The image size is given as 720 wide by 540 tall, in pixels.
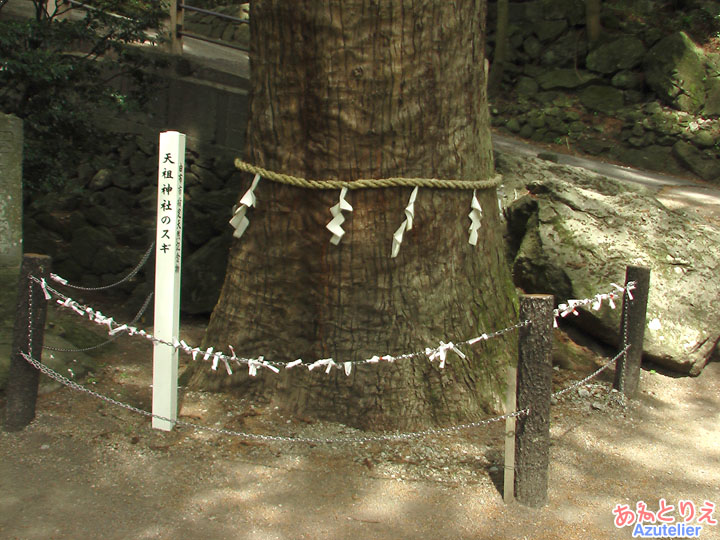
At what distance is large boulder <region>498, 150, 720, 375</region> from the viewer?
4.24m

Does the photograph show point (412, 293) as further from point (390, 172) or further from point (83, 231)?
point (83, 231)

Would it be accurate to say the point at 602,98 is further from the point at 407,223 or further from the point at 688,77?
the point at 407,223

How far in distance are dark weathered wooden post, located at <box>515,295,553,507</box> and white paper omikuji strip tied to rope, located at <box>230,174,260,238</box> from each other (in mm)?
1517

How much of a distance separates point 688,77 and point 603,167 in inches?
92.1

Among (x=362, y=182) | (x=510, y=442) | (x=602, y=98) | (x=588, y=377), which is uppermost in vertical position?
(x=602, y=98)

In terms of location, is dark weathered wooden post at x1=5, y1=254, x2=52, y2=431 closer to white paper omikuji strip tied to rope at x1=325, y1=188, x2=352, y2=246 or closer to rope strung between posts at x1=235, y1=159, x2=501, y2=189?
rope strung between posts at x1=235, y1=159, x2=501, y2=189

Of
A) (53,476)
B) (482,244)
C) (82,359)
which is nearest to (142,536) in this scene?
(53,476)

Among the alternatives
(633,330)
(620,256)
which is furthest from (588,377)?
(620,256)

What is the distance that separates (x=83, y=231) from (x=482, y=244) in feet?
13.7

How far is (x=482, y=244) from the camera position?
3.60 meters

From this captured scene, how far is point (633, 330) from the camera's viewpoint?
149 inches

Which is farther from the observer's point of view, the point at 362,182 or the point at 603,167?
the point at 603,167

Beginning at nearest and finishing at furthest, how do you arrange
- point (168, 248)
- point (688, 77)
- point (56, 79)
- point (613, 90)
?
point (168, 248) → point (56, 79) → point (688, 77) → point (613, 90)
